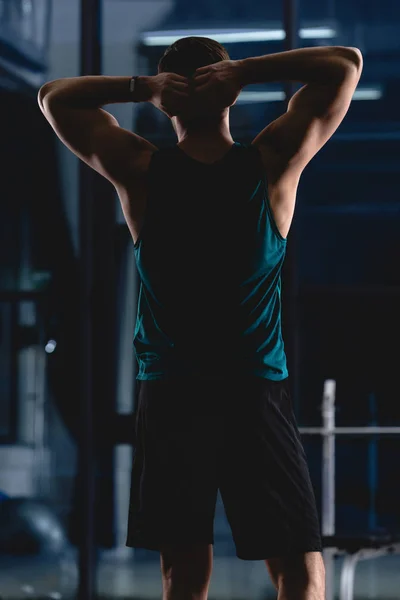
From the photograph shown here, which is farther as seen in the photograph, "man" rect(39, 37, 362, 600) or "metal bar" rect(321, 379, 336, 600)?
"metal bar" rect(321, 379, 336, 600)

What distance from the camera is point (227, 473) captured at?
1.15m

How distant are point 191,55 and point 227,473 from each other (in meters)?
0.62

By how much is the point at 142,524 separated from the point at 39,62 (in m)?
2.63

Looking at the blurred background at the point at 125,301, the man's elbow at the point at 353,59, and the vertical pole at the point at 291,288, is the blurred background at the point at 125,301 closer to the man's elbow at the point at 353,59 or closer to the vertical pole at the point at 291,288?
the vertical pole at the point at 291,288

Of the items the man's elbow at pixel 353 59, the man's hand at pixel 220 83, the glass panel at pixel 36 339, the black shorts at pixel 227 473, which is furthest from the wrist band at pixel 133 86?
the glass panel at pixel 36 339

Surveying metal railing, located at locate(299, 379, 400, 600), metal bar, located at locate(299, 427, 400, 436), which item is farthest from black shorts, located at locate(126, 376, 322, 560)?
metal bar, located at locate(299, 427, 400, 436)

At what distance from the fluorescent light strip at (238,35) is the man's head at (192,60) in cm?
211

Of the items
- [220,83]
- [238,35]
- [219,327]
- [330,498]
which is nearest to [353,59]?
[220,83]

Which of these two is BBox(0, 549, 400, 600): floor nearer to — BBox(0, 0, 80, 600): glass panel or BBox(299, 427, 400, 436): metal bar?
BBox(0, 0, 80, 600): glass panel

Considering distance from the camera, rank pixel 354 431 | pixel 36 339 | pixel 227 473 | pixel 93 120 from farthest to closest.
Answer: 1. pixel 36 339
2. pixel 354 431
3. pixel 93 120
4. pixel 227 473

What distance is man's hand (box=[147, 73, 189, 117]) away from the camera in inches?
46.7

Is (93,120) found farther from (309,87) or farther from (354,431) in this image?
(354,431)

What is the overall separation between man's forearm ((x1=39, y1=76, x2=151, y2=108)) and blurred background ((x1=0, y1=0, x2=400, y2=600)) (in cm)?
201

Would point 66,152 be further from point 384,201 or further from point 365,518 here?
point 365,518
